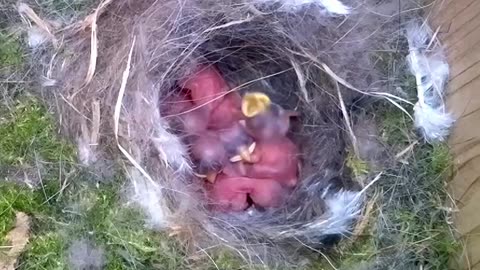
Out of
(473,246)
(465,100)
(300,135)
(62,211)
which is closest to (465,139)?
(465,100)

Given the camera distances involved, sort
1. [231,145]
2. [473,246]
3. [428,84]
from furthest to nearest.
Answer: [231,145]
[428,84]
[473,246]

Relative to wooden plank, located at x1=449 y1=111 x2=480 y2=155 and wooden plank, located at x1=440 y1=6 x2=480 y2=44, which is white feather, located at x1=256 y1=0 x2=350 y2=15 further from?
wooden plank, located at x1=449 y1=111 x2=480 y2=155

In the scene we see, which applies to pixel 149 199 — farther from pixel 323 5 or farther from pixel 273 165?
pixel 323 5

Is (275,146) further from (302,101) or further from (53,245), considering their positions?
(53,245)

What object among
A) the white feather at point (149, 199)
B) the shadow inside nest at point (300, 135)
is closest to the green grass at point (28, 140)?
the white feather at point (149, 199)

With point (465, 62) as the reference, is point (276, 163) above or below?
below

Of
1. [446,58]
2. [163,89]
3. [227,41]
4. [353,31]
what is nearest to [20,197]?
[163,89]
